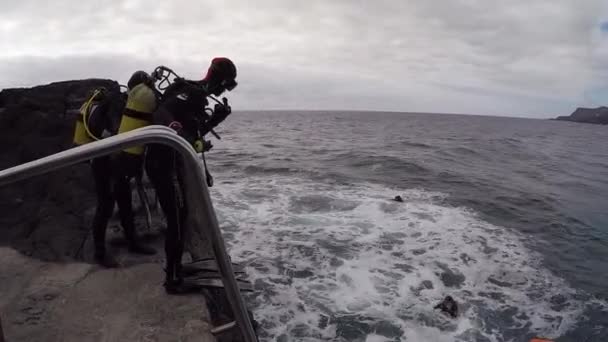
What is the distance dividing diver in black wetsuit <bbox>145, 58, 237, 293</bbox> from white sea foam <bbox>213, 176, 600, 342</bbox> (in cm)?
238

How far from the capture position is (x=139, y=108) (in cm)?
380

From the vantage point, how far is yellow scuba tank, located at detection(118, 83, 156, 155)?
12.5ft

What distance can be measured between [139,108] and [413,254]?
658cm

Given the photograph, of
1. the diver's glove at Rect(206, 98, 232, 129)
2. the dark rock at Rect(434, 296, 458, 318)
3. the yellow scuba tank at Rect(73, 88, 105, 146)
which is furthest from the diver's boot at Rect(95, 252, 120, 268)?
the dark rock at Rect(434, 296, 458, 318)

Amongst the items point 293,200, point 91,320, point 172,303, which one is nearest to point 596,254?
point 293,200

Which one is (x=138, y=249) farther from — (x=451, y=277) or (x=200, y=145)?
(x=451, y=277)

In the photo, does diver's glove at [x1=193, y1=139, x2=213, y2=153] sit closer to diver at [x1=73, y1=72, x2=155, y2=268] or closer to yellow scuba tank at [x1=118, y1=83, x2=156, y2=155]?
yellow scuba tank at [x1=118, y1=83, x2=156, y2=155]

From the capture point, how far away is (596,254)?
374 inches

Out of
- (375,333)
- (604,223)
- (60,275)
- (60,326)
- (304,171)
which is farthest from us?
(304,171)

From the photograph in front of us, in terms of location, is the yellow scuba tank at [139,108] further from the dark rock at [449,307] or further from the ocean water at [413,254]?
the dark rock at [449,307]

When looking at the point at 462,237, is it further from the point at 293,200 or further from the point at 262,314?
the point at 262,314

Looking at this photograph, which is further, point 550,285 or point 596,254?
point 596,254

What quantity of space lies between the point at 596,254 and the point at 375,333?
7195mm

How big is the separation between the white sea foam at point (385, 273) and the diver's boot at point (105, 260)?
2.21 meters
